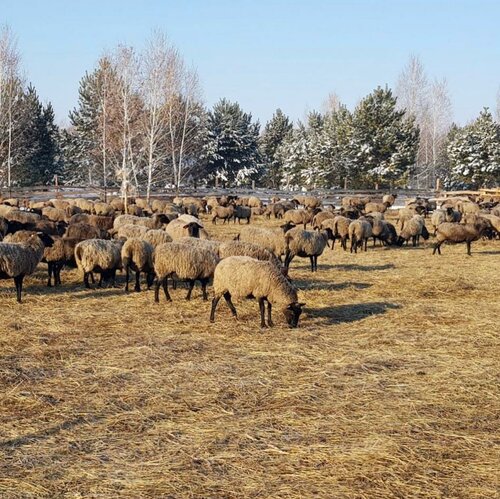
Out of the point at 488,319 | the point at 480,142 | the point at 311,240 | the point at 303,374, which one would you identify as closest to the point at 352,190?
the point at 480,142

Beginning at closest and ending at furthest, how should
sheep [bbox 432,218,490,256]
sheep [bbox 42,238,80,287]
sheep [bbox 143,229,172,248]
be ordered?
1. sheep [bbox 42,238,80,287]
2. sheep [bbox 143,229,172,248]
3. sheep [bbox 432,218,490,256]

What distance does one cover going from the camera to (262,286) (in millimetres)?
10164

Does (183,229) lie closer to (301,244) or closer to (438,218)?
(301,244)

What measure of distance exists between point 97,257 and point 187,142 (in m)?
38.8

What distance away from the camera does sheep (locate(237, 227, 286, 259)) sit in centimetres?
1656

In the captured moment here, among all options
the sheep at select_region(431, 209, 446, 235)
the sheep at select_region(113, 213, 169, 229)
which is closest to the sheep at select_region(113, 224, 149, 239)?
the sheep at select_region(113, 213, 169, 229)

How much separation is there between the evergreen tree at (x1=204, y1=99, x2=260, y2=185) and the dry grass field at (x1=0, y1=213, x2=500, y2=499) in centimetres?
4805

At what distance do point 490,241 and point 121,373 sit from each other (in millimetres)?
20747

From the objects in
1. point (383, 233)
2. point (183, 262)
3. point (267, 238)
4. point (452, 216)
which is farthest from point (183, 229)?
point (452, 216)

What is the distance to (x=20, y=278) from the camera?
40.1ft

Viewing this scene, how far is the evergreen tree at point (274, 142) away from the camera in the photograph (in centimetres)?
7181

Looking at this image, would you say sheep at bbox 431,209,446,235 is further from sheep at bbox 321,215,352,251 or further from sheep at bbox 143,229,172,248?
sheep at bbox 143,229,172,248

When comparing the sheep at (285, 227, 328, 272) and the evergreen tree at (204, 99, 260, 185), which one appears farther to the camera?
the evergreen tree at (204, 99, 260, 185)

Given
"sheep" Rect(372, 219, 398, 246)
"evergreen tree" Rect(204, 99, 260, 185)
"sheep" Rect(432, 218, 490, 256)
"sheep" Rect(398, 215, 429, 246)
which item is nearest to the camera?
"sheep" Rect(432, 218, 490, 256)
